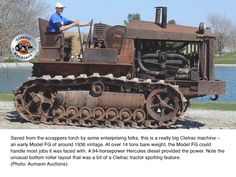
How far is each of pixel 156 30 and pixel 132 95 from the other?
1610 millimetres

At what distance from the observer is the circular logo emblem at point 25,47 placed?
43.4 feet

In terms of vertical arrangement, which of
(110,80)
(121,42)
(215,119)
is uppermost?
(121,42)

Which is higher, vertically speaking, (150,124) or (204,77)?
(204,77)

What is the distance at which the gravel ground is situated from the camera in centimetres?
1247

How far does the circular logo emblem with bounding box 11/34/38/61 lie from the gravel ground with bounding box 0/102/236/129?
151cm

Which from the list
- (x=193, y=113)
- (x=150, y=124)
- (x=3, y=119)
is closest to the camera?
(x=150, y=124)

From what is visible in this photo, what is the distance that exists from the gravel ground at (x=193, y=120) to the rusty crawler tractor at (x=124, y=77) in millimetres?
415

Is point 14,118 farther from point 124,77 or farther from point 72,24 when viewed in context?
point 124,77

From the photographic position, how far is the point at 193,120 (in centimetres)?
1433

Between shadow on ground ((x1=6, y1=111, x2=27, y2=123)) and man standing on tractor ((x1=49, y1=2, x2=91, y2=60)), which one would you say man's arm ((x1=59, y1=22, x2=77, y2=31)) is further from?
shadow on ground ((x1=6, y1=111, x2=27, y2=123))

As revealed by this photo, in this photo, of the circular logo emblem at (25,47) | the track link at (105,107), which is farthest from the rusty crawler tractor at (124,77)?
the circular logo emblem at (25,47)
